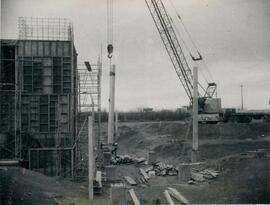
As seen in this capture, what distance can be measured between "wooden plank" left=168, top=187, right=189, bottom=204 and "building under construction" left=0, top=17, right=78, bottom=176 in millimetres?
6893

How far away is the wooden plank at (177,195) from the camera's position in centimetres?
1739

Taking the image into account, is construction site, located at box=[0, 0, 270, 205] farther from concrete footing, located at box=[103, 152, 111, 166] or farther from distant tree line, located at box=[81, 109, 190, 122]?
distant tree line, located at box=[81, 109, 190, 122]

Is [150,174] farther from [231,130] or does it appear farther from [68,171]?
[231,130]

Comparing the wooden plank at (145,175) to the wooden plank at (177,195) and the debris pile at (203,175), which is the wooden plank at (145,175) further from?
the wooden plank at (177,195)

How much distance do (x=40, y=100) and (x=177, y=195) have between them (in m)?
10.4

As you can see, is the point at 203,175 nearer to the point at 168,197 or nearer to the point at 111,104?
the point at 168,197

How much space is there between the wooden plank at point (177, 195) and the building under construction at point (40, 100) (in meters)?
6.89

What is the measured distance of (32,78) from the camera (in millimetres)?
23375

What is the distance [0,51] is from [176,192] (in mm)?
12936

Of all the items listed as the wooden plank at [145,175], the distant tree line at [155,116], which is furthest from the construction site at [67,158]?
the distant tree line at [155,116]

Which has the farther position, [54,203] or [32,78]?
[32,78]

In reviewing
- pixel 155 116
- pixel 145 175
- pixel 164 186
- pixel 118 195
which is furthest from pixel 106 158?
pixel 155 116

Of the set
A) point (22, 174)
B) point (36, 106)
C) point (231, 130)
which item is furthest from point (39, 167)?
point (231, 130)

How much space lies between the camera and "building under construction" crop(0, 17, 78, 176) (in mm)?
22797
